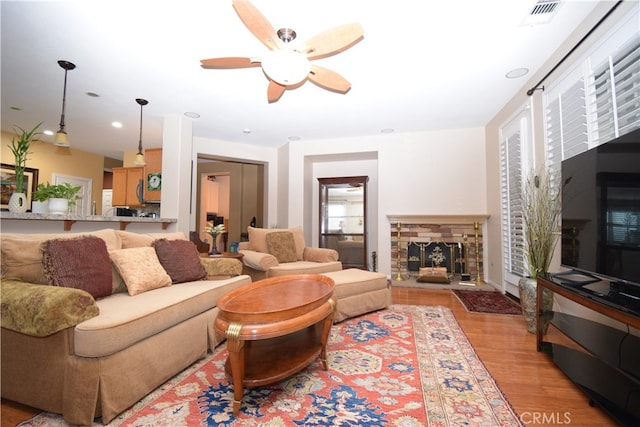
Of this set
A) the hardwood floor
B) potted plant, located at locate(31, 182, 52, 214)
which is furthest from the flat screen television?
potted plant, located at locate(31, 182, 52, 214)

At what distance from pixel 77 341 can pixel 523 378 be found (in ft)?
8.15

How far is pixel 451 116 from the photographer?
157 inches

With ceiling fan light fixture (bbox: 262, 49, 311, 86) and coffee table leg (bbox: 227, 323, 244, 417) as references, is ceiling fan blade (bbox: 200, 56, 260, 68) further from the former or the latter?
coffee table leg (bbox: 227, 323, 244, 417)

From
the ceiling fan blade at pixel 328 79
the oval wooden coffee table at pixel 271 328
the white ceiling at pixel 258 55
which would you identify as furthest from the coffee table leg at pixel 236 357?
the white ceiling at pixel 258 55

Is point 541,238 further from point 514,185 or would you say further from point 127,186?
point 127,186

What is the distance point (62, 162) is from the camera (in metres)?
5.55

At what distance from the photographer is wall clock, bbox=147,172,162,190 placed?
14.4 ft

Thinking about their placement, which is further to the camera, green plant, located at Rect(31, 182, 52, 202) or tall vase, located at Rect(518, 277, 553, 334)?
green plant, located at Rect(31, 182, 52, 202)

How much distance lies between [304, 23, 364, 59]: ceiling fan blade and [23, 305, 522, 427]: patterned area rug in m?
2.17

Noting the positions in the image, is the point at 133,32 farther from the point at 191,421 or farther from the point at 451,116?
the point at 451,116

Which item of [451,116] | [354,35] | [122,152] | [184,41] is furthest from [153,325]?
[122,152]

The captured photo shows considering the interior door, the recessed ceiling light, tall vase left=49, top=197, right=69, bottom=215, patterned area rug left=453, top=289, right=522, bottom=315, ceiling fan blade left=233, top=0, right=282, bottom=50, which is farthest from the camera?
the interior door

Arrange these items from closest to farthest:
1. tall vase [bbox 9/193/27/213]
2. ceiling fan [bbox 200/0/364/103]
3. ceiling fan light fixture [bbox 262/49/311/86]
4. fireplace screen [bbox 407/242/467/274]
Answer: ceiling fan [bbox 200/0/364/103]
ceiling fan light fixture [bbox 262/49/311/86]
tall vase [bbox 9/193/27/213]
fireplace screen [bbox 407/242/467/274]

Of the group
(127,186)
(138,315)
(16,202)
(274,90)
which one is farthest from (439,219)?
(127,186)
